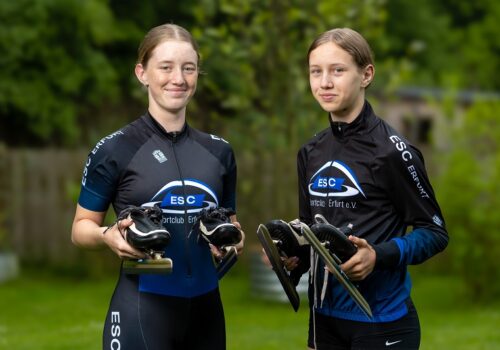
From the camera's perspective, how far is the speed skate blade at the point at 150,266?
4012 millimetres

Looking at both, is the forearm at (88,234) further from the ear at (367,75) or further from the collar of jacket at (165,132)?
the ear at (367,75)

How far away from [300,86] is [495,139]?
2.80 metres

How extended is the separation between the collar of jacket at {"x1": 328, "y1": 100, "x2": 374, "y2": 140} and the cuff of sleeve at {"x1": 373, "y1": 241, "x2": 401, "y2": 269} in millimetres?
550

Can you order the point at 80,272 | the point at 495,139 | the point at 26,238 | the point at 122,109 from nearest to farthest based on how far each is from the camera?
the point at 495,139 → the point at 80,272 → the point at 26,238 → the point at 122,109

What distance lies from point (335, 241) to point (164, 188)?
814 mm

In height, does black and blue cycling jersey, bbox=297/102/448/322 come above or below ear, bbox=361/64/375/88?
below

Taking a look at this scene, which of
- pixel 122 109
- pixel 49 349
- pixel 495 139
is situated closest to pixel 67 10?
pixel 122 109

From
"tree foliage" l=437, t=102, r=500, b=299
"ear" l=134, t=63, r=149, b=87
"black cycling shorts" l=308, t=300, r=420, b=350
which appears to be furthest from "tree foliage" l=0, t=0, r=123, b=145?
"black cycling shorts" l=308, t=300, r=420, b=350

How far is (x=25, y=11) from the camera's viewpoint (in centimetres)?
1945

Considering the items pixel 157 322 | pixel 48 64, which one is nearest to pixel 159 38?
pixel 157 322

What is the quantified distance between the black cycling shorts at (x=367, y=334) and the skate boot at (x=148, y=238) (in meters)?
0.86

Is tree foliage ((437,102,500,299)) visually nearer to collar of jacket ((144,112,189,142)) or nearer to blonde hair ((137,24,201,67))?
collar of jacket ((144,112,189,142))

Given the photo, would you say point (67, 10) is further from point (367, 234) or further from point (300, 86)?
point (367, 234)

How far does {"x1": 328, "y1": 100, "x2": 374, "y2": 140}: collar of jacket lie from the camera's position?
14.6ft
